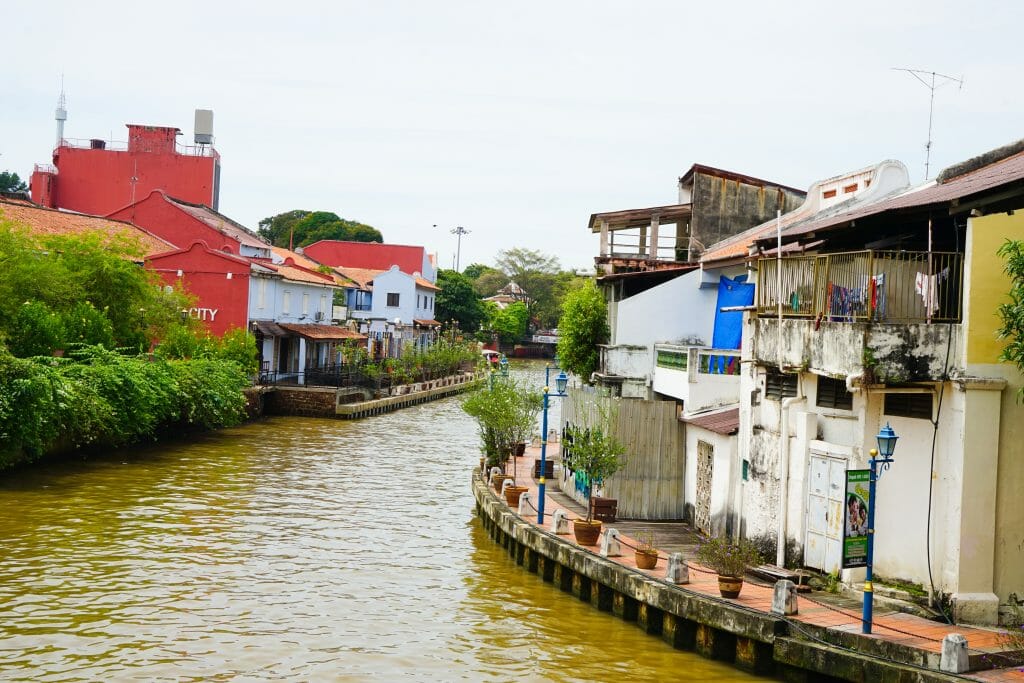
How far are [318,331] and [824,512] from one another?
48.8 metres

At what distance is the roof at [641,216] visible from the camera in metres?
35.9

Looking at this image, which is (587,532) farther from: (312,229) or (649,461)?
(312,229)

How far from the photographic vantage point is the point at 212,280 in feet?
175

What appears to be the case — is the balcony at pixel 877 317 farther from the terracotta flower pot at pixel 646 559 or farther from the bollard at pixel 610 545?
the bollard at pixel 610 545

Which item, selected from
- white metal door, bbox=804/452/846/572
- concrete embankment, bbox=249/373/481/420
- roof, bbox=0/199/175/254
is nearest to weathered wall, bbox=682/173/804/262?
white metal door, bbox=804/452/846/572

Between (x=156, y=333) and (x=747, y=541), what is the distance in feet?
108

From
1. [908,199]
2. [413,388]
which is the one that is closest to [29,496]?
[908,199]

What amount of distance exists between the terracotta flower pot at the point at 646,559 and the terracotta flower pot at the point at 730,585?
82.2 inches

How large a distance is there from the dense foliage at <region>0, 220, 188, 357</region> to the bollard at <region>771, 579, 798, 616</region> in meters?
27.5

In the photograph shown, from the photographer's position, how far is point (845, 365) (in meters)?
16.3

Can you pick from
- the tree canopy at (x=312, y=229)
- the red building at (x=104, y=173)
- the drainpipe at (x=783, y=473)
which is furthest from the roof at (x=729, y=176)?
the tree canopy at (x=312, y=229)

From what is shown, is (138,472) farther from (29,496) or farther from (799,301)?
(799,301)

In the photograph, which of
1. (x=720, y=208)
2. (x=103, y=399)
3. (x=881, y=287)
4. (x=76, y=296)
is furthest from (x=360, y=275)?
(x=881, y=287)

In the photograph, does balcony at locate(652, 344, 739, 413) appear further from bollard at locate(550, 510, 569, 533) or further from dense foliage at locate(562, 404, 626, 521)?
bollard at locate(550, 510, 569, 533)
